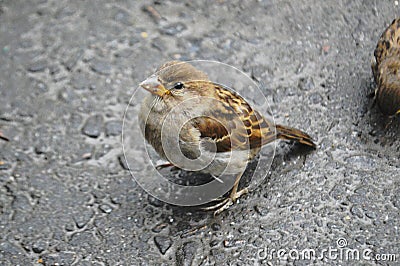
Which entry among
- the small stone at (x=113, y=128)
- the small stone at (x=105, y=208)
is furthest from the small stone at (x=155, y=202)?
the small stone at (x=113, y=128)

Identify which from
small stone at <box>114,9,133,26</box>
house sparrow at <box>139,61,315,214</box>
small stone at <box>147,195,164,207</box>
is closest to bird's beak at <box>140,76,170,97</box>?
house sparrow at <box>139,61,315,214</box>

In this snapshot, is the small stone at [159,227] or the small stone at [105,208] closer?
the small stone at [159,227]

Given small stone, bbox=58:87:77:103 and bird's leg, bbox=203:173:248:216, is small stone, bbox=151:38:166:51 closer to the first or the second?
small stone, bbox=58:87:77:103

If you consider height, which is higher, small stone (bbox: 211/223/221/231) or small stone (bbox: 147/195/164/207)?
small stone (bbox: 147/195/164/207)

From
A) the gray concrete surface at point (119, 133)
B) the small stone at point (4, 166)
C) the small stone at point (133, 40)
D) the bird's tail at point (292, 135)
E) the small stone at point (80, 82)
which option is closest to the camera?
the gray concrete surface at point (119, 133)

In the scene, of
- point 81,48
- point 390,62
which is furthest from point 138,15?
point 390,62

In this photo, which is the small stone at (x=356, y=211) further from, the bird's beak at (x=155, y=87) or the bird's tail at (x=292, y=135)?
the bird's beak at (x=155, y=87)

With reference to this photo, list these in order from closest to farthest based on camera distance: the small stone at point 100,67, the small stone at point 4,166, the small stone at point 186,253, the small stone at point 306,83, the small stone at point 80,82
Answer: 1. the small stone at point 186,253
2. the small stone at point 4,166
3. the small stone at point 306,83
4. the small stone at point 80,82
5. the small stone at point 100,67
